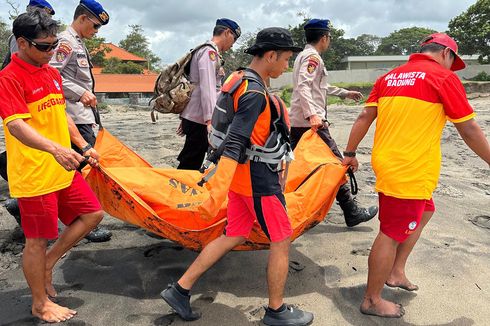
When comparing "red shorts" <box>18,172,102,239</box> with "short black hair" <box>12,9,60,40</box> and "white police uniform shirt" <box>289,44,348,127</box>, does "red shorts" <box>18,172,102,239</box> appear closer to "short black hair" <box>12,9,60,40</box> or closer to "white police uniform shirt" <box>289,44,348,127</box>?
"short black hair" <box>12,9,60,40</box>

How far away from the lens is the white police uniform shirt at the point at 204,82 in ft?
11.6

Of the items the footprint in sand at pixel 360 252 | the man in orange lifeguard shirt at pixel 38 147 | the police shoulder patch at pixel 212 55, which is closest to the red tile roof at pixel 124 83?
the police shoulder patch at pixel 212 55

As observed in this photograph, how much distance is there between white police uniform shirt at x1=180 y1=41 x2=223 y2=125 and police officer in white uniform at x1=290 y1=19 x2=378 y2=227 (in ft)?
2.50

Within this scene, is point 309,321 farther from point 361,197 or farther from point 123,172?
point 361,197

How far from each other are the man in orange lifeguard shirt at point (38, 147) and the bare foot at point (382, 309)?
1.78 m

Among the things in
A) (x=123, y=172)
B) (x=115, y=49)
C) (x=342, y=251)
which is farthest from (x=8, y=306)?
(x=115, y=49)

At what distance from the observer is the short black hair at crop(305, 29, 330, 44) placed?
12.8 feet

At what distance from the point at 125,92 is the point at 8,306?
28103 mm

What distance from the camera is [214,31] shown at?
378cm

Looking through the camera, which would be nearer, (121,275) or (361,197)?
(121,275)

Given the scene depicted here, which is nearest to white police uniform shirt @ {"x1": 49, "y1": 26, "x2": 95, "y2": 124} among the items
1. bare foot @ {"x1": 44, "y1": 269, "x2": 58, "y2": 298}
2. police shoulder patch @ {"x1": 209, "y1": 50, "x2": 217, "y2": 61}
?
police shoulder patch @ {"x1": 209, "y1": 50, "x2": 217, "y2": 61}

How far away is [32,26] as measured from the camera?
2305 millimetres

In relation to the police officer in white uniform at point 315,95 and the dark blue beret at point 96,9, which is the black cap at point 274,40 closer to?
the police officer in white uniform at point 315,95

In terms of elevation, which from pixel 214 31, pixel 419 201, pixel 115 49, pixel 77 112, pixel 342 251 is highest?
pixel 115 49
